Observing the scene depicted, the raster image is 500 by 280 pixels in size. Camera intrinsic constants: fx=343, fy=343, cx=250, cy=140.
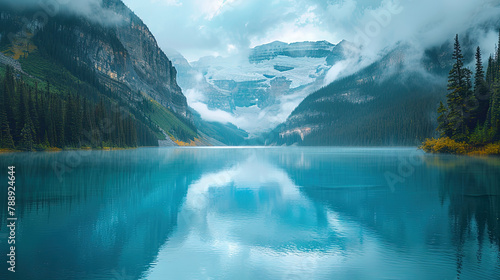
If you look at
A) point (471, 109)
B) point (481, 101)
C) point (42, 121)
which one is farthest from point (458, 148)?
point (42, 121)

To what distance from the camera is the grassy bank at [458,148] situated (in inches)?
3123

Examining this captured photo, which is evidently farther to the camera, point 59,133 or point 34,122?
point 59,133

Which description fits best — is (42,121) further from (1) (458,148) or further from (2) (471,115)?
(2) (471,115)

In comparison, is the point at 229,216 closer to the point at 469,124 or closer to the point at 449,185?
the point at 449,185

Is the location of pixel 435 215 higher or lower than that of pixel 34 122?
lower

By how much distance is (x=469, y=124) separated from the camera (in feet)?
283

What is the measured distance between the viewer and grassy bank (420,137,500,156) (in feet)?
260

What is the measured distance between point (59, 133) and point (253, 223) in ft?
340

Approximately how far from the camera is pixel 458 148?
90.9m

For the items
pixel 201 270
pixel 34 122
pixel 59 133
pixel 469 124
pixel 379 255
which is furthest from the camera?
pixel 59 133

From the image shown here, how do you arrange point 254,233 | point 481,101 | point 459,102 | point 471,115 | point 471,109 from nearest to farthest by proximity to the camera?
point 254,233
point 481,101
point 471,109
point 471,115
point 459,102

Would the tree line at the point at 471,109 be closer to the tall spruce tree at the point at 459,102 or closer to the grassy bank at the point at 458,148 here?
the tall spruce tree at the point at 459,102

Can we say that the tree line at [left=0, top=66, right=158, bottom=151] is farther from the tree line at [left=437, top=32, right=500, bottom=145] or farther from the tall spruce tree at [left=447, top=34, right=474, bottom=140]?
the tree line at [left=437, top=32, right=500, bottom=145]

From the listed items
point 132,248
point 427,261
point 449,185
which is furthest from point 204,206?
point 449,185
